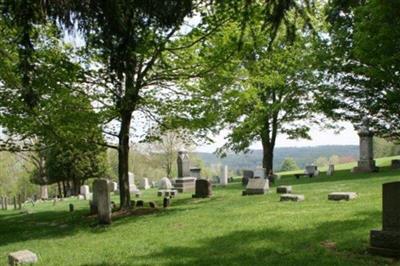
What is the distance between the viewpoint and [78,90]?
1659 centimetres

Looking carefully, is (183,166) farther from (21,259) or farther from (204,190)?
(21,259)

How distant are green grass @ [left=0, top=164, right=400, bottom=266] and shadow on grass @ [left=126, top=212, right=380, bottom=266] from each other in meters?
0.02

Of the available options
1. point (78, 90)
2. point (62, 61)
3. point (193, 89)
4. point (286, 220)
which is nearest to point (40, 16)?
point (286, 220)

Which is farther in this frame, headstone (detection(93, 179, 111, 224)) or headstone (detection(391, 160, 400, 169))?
headstone (detection(391, 160, 400, 169))

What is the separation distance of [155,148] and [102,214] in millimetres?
52226

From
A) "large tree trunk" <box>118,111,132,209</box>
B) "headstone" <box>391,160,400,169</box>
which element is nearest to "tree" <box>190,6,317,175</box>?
"large tree trunk" <box>118,111,132,209</box>

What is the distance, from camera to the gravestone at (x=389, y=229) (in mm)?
8062

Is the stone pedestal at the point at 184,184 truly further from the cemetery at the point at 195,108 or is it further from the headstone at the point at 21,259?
the headstone at the point at 21,259

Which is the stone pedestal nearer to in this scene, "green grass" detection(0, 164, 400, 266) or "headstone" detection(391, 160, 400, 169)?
"green grass" detection(0, 164, 400, 266)

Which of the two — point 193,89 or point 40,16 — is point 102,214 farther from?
point 40,16

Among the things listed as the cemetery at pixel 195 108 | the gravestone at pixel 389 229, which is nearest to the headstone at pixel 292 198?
the cemetery at pixel 195 108

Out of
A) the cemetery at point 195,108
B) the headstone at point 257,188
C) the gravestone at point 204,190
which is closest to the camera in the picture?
the cemetery at point 195,108

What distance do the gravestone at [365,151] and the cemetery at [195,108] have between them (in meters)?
0.08

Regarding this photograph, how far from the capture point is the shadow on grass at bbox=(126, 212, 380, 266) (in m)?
8.16
